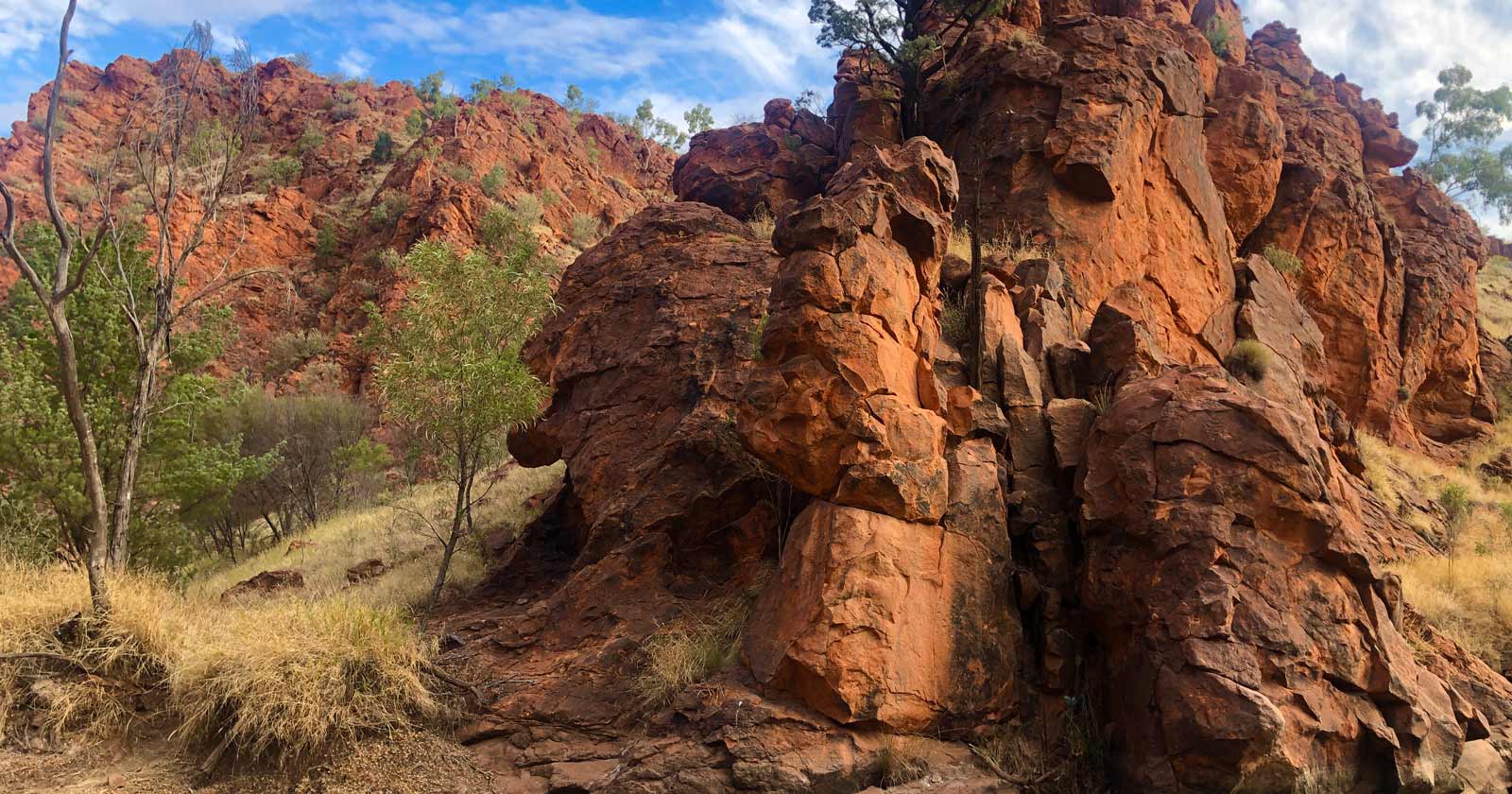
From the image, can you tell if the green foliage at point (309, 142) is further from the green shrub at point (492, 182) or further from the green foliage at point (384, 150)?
the green shrub at point (492, 182)

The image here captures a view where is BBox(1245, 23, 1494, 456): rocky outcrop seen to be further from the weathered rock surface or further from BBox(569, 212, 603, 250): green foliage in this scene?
BBox(569, 212, 603, 250): green foliage

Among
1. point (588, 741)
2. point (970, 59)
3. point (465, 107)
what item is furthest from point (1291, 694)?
point (465, 107)

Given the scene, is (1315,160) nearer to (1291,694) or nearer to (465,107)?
(1291,694)

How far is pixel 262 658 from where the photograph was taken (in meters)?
7.43

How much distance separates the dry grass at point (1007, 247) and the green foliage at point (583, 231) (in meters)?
28.0

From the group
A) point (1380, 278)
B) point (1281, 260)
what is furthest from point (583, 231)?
point (1380, 278)

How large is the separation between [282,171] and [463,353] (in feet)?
133

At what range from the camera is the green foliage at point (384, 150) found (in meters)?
46.6

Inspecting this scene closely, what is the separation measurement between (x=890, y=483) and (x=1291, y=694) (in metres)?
3.47

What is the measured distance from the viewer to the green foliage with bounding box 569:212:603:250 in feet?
130

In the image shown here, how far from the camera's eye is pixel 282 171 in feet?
143

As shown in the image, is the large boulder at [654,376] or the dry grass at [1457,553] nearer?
the large boulder at [654,376]

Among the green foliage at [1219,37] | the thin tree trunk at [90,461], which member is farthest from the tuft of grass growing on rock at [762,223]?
the green foliage at [1219,37]

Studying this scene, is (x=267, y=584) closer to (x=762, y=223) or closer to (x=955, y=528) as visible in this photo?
(x=762, y=223)
